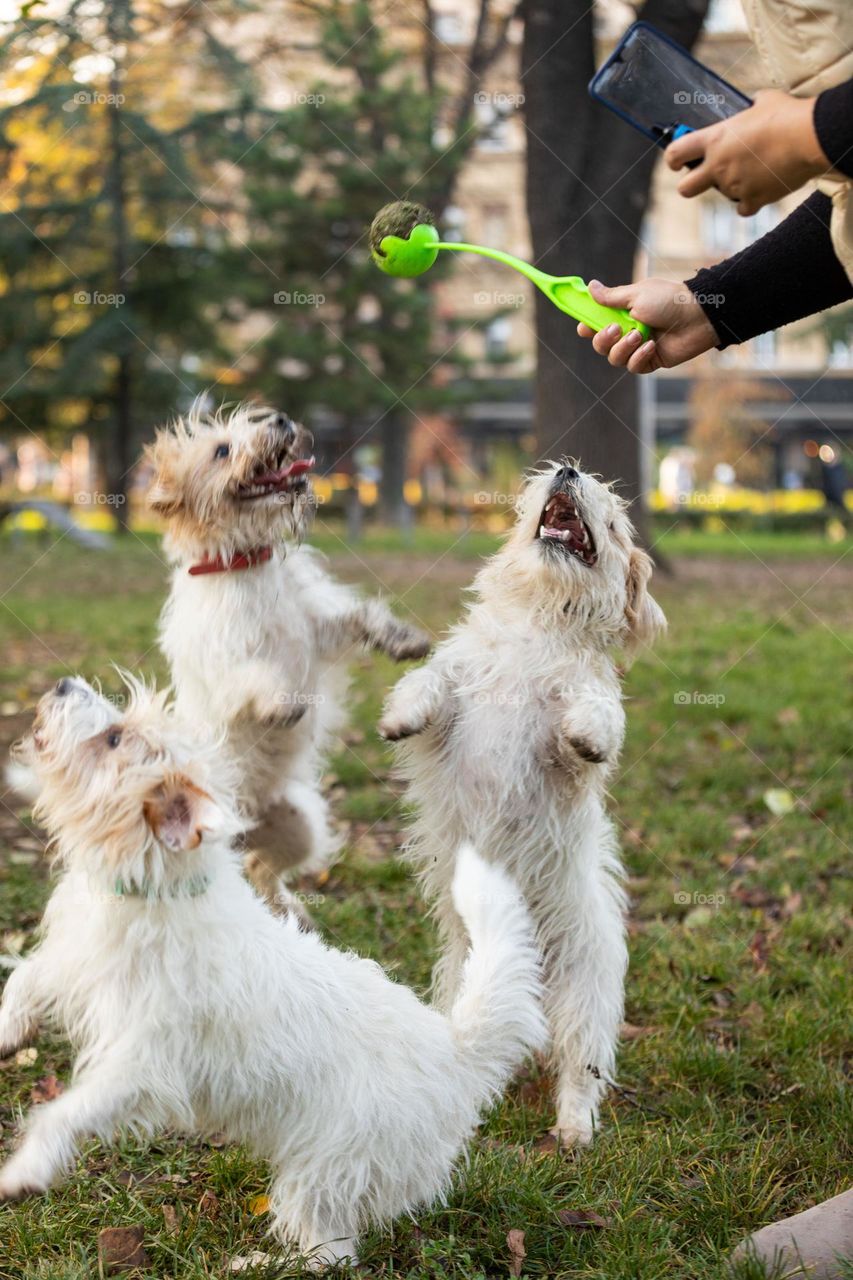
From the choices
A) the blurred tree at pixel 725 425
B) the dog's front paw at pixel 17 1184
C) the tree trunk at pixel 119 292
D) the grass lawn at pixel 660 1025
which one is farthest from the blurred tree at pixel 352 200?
the dog's front paw at pixel 17 1184

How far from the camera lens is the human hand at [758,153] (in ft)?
8.09

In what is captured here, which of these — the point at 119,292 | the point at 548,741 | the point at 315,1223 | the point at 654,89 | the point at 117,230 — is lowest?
the point at 315,1223

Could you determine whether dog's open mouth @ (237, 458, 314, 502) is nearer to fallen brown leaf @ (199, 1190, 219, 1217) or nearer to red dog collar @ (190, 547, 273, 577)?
red dog collar @ (190, 547, 273, 577)

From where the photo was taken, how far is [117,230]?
17.8 meters

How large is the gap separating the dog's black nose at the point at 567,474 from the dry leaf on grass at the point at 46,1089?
85.6 inches

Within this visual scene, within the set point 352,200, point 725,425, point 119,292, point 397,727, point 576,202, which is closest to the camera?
point 397,727

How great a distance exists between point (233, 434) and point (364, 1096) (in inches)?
85.1

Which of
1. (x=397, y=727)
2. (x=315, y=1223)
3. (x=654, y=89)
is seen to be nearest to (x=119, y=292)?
(x=654, y=89)

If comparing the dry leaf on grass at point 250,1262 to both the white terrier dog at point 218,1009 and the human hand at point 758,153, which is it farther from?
the human hand at point 758,153

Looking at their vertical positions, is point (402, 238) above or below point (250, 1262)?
above

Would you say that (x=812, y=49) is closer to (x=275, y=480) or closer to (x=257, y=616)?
(x=275, y=480)

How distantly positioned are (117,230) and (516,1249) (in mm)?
17088

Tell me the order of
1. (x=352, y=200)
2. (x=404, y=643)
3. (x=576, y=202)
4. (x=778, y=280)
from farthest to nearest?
(x=352, y=200), (x=576, y=202), (x=404, y=643), (x=778, y=280)

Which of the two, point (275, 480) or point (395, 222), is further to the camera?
point (275, 480)
